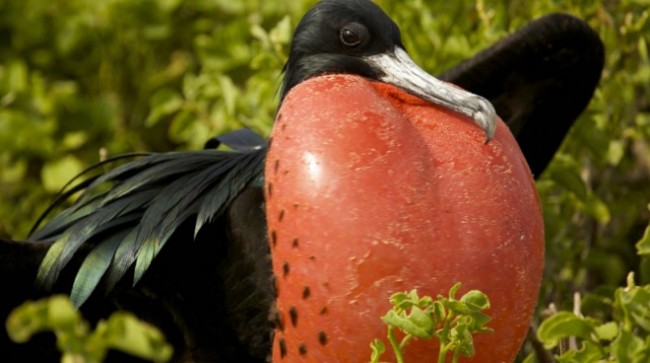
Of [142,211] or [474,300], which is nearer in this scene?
[474,300]

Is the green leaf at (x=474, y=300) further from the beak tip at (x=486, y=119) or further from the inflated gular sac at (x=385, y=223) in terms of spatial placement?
Result: the beak tip at (x=486, y=119)

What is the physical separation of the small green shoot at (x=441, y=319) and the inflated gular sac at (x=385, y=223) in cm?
23

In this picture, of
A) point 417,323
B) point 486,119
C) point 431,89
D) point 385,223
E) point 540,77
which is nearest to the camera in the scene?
point 417,323

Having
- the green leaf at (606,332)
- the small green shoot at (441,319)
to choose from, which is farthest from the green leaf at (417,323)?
the green leaf at (606,332)

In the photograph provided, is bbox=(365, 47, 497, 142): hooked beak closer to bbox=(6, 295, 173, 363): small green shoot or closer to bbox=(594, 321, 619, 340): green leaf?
bbox=(594, 321, 619, 340): green leaf

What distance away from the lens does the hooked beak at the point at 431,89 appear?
3146 mm

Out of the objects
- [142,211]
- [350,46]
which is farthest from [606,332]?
[142,211]

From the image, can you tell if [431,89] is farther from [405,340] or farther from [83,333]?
[83,333]

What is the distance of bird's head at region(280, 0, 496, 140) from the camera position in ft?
11.1

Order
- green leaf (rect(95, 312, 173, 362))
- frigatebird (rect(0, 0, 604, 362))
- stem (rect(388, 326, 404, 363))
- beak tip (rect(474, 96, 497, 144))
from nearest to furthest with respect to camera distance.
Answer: green leaf (rect(95, 312, 173, 362))
stem (rect(388, 326, 404, 363))
beak tip (rect(474, 96, 497, 144))
frigatebird (rect(0, 0, 604, 362))

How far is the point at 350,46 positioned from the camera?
344 cm

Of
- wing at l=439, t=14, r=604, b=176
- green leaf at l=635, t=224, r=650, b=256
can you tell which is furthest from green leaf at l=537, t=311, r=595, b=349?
wing at l=439, t=14, r=604, b=176

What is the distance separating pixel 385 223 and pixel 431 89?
0.41 meters

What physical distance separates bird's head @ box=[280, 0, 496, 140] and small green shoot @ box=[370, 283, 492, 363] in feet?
2.52
